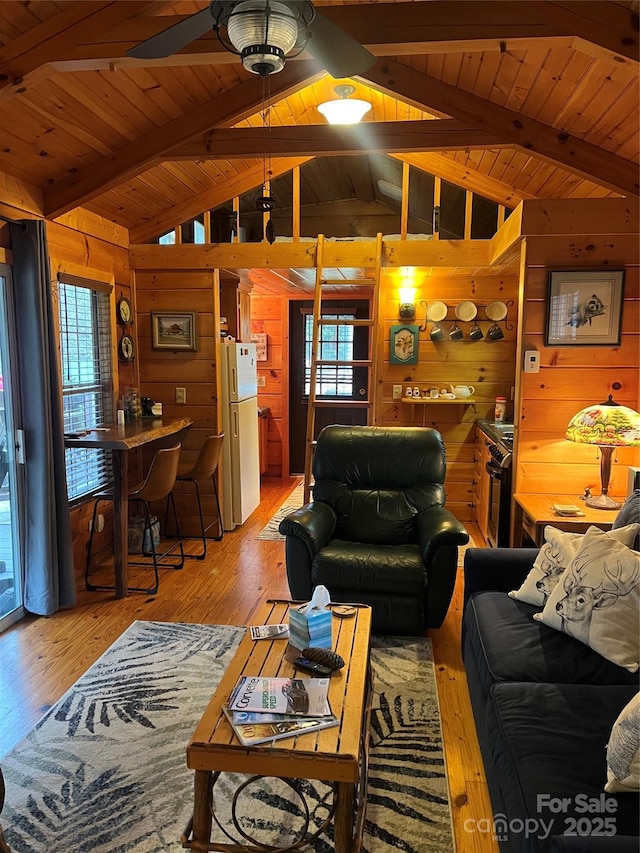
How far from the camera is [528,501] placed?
3422 millimetres

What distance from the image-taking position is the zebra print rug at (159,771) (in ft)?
6.04

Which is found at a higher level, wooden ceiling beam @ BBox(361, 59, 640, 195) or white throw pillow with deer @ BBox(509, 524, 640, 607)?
wooden ceiling beam @ BBox(361, 59, 640, 195)

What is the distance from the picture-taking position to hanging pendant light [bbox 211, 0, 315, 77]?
5.59ft

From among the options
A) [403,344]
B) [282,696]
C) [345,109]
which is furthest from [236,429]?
[282,696]

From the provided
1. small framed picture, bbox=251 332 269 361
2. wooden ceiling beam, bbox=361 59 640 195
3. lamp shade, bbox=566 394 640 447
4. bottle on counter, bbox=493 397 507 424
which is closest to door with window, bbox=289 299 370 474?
small framed picture, bbox=251 332 269 361

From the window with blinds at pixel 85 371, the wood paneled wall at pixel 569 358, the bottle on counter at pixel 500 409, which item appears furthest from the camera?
the bottle on counter at pixel 500 409

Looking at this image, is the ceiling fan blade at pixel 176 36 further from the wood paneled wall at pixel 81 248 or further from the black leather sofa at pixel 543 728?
the black leather sofa at pixel 543 728

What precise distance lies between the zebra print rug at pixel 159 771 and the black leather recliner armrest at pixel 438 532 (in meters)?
0.53

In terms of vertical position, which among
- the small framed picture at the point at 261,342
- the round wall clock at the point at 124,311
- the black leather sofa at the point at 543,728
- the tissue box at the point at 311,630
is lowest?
the black leather sofa at the point at 543,728

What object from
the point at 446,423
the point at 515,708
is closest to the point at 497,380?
the point at 446,423

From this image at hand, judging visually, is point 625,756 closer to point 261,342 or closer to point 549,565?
point 549,565

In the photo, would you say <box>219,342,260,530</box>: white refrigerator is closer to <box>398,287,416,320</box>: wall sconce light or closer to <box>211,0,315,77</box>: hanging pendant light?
<box>398,287,416,320</box>: wall sconce light

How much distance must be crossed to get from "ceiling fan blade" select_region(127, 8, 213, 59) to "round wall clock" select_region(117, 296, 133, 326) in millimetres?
2749

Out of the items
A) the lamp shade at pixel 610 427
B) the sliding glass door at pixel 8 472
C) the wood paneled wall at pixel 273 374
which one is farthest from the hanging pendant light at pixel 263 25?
the wood paneled wall at pixel 273 374
